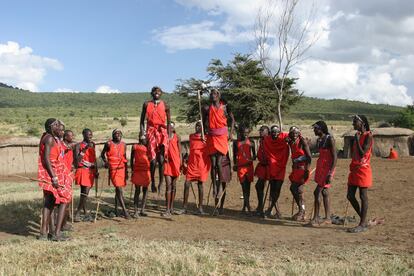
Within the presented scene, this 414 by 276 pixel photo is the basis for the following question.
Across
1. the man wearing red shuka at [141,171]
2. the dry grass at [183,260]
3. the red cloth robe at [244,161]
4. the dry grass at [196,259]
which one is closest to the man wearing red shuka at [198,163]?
the red cloth robe at [244,161]

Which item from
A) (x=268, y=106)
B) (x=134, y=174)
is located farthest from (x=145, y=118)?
(x=268, y=106)

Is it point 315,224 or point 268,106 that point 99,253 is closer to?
point 315,224

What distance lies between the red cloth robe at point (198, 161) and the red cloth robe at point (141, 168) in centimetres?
83

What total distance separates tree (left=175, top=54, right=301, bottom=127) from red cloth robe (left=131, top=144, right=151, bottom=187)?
64.3 ft

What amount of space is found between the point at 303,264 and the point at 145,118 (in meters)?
5.06

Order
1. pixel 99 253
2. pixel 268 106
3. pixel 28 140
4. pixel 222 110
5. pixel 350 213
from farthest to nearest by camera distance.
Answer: pixel 268 106 → pixel 28 140 → pixel 350 213 → pixel 222 110 → pixel 99 253

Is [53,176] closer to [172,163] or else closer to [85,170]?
[85,170]

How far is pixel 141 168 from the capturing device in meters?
10.3

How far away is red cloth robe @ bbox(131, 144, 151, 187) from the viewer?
10227mm

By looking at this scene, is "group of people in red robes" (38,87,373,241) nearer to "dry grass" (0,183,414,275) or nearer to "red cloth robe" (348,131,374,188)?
"red cloth robe" (348,131,374,188)

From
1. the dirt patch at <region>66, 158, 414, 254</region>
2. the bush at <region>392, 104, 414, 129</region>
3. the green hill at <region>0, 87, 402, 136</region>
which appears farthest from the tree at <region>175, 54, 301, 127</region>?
the green hill at <region>0, 87, 402, 136</region>

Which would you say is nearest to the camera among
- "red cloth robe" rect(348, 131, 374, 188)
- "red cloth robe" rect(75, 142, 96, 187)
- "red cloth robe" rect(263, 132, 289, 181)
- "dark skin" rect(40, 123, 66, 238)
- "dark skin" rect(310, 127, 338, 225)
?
"dark skin" rect(40, 123, 66, 238)

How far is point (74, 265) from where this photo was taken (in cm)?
599

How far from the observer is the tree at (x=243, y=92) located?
98.8 ft
